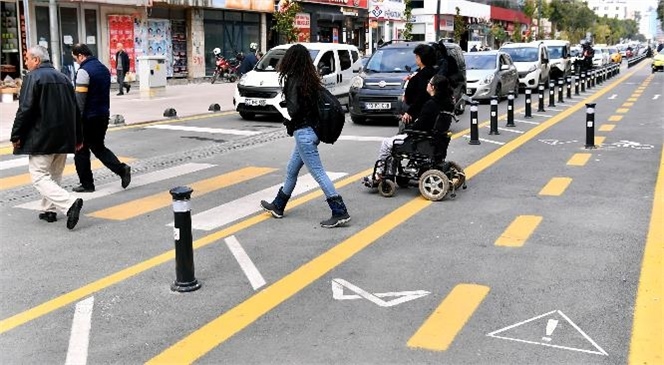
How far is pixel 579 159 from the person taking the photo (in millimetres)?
11852

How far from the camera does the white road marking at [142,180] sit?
8.91 metres

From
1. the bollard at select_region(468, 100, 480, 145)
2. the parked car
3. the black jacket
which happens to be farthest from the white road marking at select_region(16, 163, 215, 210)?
the parked car

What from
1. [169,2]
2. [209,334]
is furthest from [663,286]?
[169,2]

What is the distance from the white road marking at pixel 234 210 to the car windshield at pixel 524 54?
2101cm

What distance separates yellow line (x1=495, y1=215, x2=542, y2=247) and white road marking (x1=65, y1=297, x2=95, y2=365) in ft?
11.7

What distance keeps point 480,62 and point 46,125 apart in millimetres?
18327

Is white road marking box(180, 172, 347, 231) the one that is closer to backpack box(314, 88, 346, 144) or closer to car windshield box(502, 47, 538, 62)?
backpack box(314, 88, 346, 144)

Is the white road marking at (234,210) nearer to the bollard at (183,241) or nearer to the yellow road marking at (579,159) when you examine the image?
the bollard at (183,241)

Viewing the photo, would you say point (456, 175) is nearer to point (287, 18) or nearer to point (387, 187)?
point (387, 187)

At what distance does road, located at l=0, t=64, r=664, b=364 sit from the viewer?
182 inches

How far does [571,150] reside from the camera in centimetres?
1284

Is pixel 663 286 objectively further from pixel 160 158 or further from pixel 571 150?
pixel 160 158

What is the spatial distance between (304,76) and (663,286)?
3620 millimetres

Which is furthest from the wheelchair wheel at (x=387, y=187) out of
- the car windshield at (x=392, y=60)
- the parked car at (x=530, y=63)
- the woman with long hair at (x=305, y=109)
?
the parked car at (x=530, y=63)
